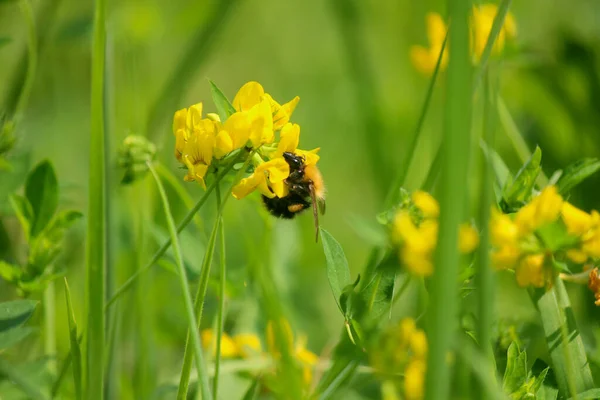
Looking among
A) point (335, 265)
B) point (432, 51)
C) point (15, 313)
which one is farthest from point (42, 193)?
point (432, 51)

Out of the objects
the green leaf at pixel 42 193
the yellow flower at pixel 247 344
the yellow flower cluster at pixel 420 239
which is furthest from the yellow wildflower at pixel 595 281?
the green leaf at pixel 42 193

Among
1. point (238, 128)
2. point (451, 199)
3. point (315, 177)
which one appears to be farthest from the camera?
point (315, 177)

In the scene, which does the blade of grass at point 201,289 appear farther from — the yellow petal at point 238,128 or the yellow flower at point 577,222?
the yellow flower at point 577,222

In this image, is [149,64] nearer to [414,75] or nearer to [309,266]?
[414,75]


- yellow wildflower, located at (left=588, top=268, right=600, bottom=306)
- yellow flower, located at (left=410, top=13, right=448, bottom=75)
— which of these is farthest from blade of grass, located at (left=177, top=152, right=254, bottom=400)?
yellow flower, located at (left=410, top=13, right=448, bottom=75)

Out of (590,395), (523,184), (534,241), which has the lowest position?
(590,395)

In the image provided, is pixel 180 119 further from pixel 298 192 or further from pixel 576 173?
pixel 576 173

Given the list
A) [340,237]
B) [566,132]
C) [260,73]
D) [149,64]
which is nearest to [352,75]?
[340,237]
